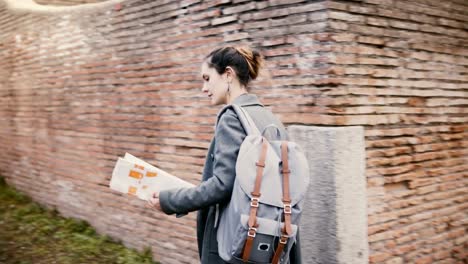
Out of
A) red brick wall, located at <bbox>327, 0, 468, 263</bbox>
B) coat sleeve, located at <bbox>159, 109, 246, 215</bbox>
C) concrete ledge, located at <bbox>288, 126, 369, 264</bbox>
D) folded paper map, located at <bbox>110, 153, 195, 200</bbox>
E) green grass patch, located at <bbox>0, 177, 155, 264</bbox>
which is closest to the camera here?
coat sleeve, located at <bbox>159, 109, 246, 215</bbox>

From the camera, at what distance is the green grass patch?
5121 mm

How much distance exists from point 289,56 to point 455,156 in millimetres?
1869

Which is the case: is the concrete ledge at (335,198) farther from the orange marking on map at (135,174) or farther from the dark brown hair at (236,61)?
the orange marking on map at (135,174)

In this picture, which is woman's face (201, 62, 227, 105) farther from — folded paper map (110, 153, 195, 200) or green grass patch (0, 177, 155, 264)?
green grass patch (0, 177, 155, 264)

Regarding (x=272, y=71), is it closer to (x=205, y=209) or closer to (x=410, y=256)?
(x=205, y=209)

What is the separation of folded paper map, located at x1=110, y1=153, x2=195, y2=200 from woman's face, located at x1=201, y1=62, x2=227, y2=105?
51cm

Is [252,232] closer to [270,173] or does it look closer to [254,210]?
[254,210]

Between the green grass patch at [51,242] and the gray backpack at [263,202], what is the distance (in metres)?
3.09

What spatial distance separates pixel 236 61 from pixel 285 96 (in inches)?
45.3

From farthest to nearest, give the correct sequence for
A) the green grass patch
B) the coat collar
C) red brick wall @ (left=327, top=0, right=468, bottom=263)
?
1. the green grass patch
2. red brick wall @ (left=327, top=0, right=468, bottom=263)
3. the coat collar

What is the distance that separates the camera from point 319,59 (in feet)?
11.0

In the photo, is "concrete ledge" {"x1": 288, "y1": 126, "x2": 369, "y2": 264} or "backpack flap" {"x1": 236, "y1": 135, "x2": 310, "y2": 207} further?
"concrete ledge" {"x1": 288, "y1": 126, "x2": 369, "y2": 264}

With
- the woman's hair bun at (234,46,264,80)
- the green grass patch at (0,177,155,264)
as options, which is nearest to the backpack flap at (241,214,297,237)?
the woman's hair bun at (234,46,264,80)

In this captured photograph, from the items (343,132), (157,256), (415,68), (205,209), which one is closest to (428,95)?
(415,68)
